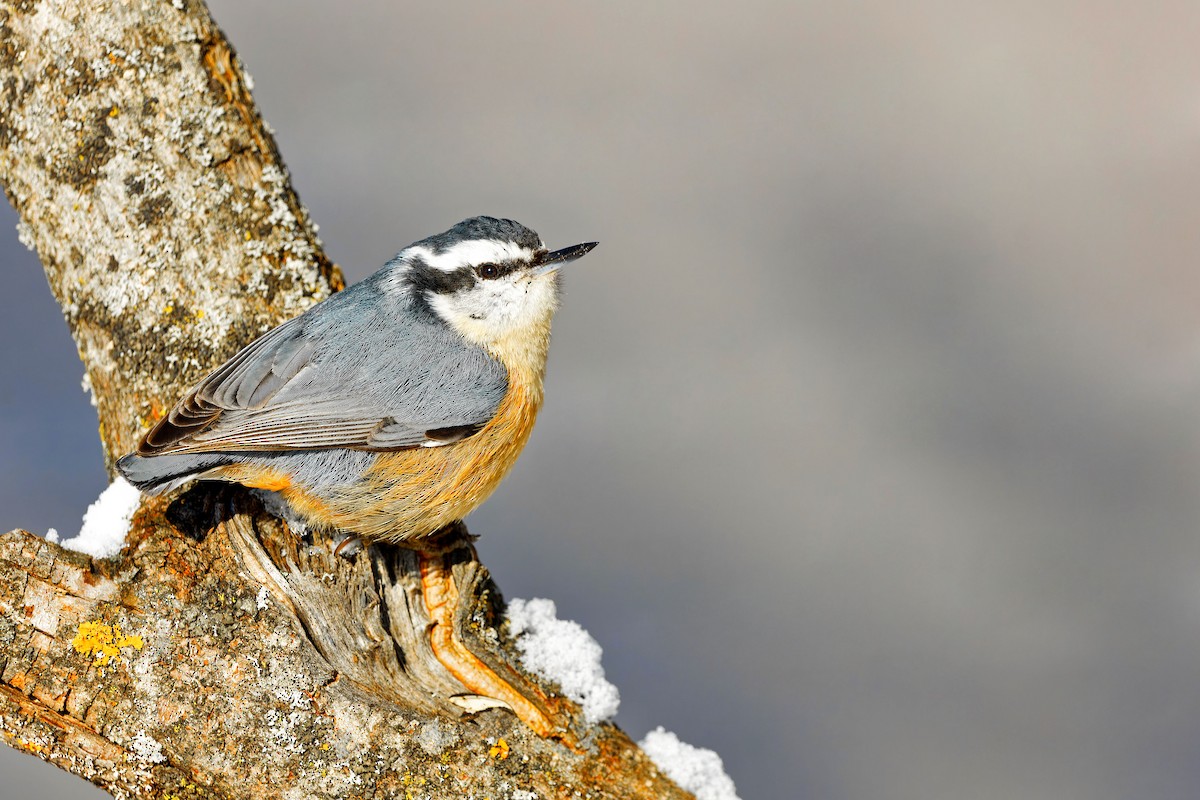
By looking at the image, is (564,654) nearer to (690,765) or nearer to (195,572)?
(690,765)

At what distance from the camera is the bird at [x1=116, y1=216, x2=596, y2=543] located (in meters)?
2.88

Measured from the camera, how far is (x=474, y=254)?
3.13 meters

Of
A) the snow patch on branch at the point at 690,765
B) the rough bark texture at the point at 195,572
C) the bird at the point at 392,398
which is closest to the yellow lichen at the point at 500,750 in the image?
the rough bark texture at the point at 195,572

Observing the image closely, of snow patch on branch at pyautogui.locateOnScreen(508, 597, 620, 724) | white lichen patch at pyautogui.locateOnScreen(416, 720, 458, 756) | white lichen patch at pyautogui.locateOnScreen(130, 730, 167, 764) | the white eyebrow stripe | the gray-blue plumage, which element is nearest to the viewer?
white lichen patch at pyautogui.locateOnScreen(130, 730, 167, 764)

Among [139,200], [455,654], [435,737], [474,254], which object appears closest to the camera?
[435,737]

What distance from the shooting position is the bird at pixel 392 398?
2.88m

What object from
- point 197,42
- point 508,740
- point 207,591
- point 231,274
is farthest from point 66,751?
point 197,42

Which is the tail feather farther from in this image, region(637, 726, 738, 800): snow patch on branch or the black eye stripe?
region(637, 726, 738, 800): snow patch on branch

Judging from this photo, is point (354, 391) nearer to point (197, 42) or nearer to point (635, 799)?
point (635, 799)

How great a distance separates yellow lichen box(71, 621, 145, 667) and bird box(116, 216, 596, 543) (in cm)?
38

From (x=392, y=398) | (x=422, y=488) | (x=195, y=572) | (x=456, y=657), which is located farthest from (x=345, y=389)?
(x=456, y=657)

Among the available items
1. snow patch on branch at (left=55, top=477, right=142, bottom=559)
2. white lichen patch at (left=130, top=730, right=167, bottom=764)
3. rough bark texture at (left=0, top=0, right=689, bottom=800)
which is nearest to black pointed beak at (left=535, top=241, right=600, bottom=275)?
rough bark texture at (left=0, top=0, right=689, bottom=800)

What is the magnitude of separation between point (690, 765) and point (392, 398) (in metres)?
1.39

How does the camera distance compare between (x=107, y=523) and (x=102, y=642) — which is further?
(x=107, y=523)
